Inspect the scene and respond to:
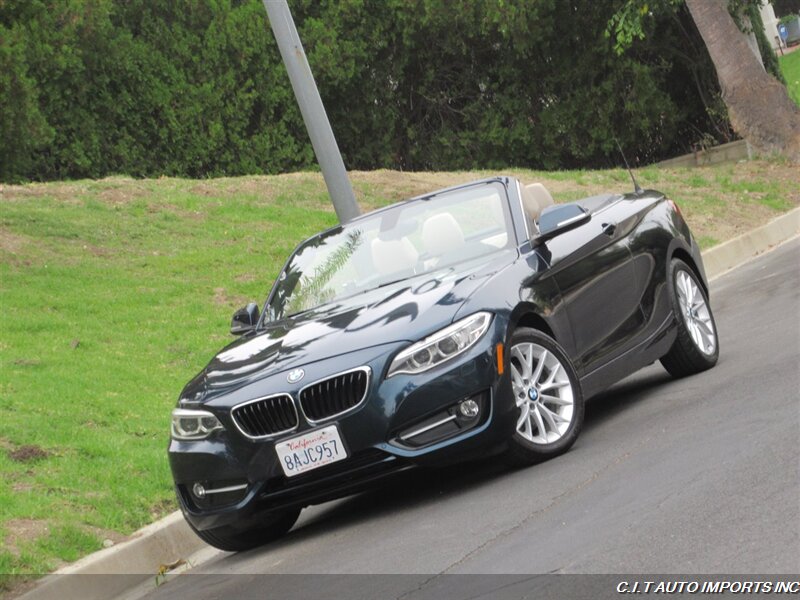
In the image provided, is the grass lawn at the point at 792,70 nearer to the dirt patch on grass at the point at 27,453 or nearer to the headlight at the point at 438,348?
the dirt patch on grass at the point at 27,453

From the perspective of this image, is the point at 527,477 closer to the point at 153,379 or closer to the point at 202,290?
the point at 153,379

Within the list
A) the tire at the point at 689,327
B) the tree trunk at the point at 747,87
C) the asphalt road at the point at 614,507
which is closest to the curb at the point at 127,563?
the asphalt road at the point at 614,507

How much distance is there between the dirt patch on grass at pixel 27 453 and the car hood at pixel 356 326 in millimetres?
1813

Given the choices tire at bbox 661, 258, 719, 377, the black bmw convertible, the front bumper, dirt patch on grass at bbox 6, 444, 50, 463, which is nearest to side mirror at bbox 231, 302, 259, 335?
the black bmw convertible

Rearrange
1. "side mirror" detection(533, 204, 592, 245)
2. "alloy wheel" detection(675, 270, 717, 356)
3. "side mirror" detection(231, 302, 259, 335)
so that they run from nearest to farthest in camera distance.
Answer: "side mirror" detection(533, 204, 592, 245) → "side mirror" detection(231, 302, 259, 335) → "alloy wheel" detection(675, 270, 717, 356)

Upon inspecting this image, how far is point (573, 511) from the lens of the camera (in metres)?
Answer: 6.56

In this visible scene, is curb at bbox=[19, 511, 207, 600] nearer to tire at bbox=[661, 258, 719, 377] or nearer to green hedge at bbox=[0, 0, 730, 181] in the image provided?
tire at bbox=[661, 258, 719, 377]

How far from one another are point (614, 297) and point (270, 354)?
2.31 meters

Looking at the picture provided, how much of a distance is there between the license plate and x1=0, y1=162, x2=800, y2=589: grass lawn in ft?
4.71

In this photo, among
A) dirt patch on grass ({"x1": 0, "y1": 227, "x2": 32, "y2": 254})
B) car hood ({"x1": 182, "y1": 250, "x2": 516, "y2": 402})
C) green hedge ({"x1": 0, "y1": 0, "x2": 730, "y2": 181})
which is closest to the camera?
car hood ({"x1": 182, "y1": 250, "x2": 516, "y2": 402})

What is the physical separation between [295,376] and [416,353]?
0.62m

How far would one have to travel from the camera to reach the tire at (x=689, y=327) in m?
9.80

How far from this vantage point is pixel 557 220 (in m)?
8.59

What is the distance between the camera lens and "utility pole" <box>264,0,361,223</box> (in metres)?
13.8
